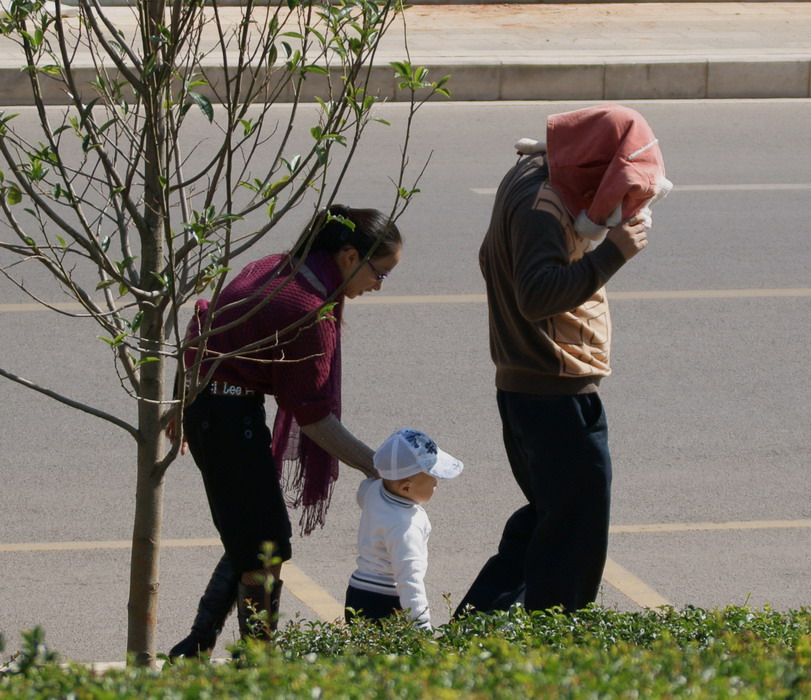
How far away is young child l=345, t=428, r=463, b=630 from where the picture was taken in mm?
3738

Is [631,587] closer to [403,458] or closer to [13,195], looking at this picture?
[403,458]

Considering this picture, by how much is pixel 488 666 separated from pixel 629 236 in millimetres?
1440

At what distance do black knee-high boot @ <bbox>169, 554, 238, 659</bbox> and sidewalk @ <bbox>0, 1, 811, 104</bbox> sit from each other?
29.8ft

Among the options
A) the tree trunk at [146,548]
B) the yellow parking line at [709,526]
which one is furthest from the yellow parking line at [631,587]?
the tree trunk at [146,548]

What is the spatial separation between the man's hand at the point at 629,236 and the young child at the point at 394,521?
2.61 feet

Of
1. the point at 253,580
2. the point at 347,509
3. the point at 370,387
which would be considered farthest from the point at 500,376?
the point at 370,387

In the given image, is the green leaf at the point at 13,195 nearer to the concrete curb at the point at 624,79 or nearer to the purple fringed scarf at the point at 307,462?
the purple fringed scarf at the point at 307,462

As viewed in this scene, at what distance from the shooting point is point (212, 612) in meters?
4.08

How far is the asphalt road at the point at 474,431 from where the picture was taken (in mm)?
4793

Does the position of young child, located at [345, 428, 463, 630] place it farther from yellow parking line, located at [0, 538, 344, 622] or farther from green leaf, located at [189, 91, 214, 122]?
green leaf, located at [189, 91, 214, 122]

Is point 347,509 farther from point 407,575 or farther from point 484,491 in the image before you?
point 407,575

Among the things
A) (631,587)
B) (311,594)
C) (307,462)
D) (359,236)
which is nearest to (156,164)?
(359,236)

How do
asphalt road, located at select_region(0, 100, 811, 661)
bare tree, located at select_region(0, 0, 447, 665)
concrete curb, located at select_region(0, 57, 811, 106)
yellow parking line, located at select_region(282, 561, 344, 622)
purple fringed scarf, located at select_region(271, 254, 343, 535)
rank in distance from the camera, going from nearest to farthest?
1. bare tree, located at select_region(0, 0, 447, 665)
2. purple fringed scarf, located at select_region(271, 254, 343, 535)
3. yellow parking line, located at select_region(282, 561, 344, 622)
4. asphalt road, located at select_region(0, 100, 811, 661)
5. concrete curb, located at select_region(0, 57, 811, 106)

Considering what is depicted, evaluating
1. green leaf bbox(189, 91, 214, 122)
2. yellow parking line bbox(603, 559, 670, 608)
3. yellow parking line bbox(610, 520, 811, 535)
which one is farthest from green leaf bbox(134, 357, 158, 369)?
yellow parking line bbox(610, 520, 811, 535)
